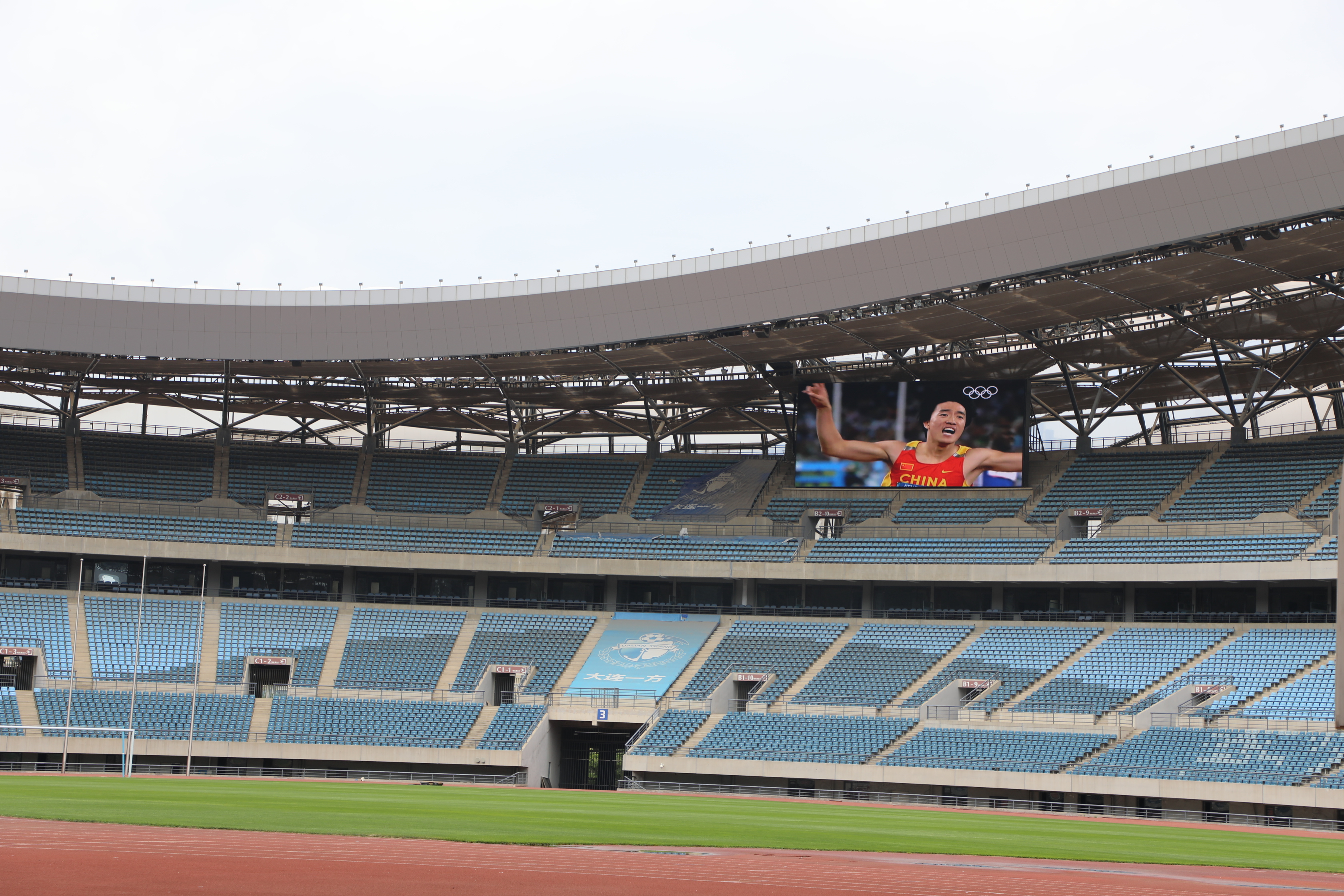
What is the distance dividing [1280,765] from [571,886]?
32.0 meters

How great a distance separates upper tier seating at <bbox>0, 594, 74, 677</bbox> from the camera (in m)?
52.4

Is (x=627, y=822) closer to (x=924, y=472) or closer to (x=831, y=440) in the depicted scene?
(x=831, y=440)

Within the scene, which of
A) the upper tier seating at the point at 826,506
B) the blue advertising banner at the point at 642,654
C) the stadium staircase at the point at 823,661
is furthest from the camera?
the upper tier seating at the point at 826,506

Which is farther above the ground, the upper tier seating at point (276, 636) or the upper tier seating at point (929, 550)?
the upper tier seating at point (929, 550)

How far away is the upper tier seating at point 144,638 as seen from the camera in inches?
2079

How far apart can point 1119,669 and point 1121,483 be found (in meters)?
12.1

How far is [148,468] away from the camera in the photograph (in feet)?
210

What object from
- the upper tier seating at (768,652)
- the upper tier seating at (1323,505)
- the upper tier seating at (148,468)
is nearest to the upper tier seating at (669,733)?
the upper tier seating at (768,652)

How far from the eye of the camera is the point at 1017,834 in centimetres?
3086

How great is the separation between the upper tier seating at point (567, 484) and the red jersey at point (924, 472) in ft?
46.7

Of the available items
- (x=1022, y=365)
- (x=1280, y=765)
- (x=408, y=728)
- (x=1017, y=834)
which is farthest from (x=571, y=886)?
(x=1022, y=365)

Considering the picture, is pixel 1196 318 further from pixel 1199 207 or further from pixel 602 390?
pixel 602 390

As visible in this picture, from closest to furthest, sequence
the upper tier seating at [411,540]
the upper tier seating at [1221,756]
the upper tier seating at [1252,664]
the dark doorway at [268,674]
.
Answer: the upper tier seating at [1221,756] → the upper tier seating at [1252,664] → the dark doorway at [268,674] → the upper tier seating at [411,540]

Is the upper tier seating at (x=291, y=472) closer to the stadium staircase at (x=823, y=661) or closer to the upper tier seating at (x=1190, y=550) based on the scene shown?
the stadium staircase at (x=823, y=661)
